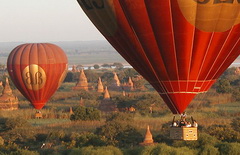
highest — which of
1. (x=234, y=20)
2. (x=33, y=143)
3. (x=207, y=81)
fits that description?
(x=234, y=20)

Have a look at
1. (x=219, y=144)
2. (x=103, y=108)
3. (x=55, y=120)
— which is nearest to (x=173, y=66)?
(x=219, y=144)

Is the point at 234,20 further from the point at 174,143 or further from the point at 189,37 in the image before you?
the point at 174,143

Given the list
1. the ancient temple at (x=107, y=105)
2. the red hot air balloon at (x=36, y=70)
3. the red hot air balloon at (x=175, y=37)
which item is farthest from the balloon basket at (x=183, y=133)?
the ancient temple at (x=107, y=105)

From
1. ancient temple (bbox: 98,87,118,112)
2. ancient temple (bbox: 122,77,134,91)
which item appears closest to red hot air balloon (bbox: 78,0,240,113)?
ancient temple (bbox: 98,87,118,112)

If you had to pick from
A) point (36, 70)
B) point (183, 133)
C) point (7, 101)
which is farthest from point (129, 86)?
point (183, 133)

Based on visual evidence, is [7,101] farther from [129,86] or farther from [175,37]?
[175,37]

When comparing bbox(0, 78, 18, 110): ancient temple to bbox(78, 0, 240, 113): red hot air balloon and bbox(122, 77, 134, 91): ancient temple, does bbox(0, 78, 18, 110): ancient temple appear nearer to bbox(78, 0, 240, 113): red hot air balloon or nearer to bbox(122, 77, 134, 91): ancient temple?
bbox(122, 77, 134, 91): ancient temple

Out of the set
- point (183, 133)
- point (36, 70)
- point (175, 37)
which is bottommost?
point (183, 133)
